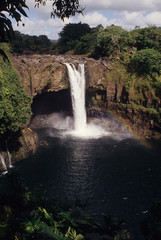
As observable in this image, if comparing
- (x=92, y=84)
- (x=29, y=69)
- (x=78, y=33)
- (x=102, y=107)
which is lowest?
(x=102, y=107)

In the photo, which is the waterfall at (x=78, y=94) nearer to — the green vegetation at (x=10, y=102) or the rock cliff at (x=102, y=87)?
the rock cliff at (x=102, y=87)

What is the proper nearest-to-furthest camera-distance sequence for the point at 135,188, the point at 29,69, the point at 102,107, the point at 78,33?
the point at 135,188, the point at 29,69, the point at 102,107, the point at 78,33

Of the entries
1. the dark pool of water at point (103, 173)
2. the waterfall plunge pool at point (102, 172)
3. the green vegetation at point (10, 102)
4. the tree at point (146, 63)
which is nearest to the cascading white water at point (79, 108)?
the waterfall plunge pool at point (102, 172)

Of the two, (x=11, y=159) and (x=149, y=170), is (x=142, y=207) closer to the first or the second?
(x=149, y=170)

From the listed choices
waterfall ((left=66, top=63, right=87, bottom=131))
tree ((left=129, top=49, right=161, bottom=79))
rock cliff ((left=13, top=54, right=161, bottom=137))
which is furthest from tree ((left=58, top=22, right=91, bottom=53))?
tree ((left=129, top=49, right=161, bottom=79))

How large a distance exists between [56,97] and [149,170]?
22.9 meters

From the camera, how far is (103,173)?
2336 centimetres

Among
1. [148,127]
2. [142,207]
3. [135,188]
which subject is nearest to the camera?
[142,207]

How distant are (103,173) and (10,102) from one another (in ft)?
40.5

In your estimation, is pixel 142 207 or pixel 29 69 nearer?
pixel 142 207

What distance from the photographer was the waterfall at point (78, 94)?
36278 millimetres

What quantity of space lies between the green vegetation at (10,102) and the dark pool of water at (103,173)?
527cm

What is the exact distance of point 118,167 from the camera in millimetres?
24812

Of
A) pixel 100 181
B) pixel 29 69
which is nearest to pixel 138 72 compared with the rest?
pixel 29 69
